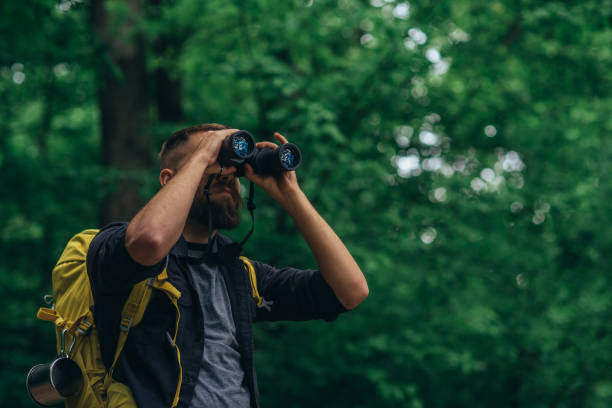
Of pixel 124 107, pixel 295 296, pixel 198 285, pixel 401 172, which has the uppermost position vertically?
pixel 198 285

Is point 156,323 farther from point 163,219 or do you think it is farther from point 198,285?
point 163,219

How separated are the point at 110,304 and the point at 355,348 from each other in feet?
13.6

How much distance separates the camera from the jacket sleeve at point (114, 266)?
66.7 inches

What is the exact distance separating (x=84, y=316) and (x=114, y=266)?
290 millimetres

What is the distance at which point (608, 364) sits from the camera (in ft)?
21.7

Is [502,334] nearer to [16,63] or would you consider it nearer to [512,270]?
[512,270]

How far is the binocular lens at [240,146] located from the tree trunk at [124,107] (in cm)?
449

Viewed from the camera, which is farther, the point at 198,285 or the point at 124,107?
the point at 124,107

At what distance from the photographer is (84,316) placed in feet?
6.18

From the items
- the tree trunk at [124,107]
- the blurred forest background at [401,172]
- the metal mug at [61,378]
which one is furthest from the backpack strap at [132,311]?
the tree trunk at [124,107]

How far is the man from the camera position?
174cm

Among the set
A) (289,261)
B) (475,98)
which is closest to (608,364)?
(475,98)

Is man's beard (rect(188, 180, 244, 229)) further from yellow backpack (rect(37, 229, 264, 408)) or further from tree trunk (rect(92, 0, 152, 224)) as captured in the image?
tree trunk (rect(92, 0, 152, 224))

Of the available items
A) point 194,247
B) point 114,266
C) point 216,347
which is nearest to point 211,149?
point 194,247
